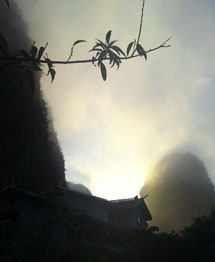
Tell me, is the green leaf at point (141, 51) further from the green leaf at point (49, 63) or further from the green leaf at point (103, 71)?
the green leaf at point (49, 63)

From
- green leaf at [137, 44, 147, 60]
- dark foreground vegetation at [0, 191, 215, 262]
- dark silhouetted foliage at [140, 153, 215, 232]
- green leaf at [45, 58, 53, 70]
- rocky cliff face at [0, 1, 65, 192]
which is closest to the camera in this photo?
green leaf at [45, 58, 53, 70]

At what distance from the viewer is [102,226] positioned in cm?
2122

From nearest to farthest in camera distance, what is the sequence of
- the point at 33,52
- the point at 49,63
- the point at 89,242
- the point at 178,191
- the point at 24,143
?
the point at 49,63
the point at 33,52
the point at 89,242
the point at 24,143
the point at 178,191

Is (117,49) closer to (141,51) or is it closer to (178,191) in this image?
(141,51)

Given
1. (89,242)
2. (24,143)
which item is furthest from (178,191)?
(89,242)

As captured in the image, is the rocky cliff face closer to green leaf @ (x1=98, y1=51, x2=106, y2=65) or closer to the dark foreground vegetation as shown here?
the dark foreground vegetation

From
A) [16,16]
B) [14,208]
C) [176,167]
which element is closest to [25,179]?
[14,208]

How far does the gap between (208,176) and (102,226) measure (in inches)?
3691

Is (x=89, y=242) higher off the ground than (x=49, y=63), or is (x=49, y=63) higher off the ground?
(x=89, y=242)

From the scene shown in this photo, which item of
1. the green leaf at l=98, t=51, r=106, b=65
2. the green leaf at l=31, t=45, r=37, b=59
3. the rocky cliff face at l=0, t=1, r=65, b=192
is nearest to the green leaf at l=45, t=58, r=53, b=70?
the green leaf at l=31, t=45, r=37, b=59

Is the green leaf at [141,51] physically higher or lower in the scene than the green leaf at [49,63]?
higher

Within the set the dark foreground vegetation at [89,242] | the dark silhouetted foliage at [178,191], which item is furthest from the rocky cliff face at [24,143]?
the dark silhouetted foliage at [178,191]

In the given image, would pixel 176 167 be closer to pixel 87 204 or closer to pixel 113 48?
pixel 87 204

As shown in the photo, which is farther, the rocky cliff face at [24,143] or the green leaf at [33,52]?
the rocky cliff face at [24,143]
